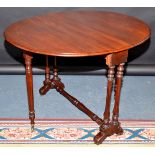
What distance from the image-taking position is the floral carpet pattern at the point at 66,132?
317 cm

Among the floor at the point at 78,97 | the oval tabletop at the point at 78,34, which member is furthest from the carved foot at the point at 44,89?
the oval tabletop at the point at 78,34

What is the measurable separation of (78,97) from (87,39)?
1.29 metres

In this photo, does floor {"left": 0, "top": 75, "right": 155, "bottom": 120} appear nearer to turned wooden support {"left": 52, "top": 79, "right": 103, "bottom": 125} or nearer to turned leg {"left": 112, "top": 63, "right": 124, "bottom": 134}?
turned wooden support {"left": 52, "top": 79, "right": 103, "bottom": 125}

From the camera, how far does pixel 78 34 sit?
285 cm

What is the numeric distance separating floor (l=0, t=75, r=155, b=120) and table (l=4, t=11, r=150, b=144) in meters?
0.30

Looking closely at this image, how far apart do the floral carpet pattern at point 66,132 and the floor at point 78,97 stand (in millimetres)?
137

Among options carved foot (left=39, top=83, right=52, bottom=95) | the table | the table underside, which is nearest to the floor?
carved foot (left=39, top=83, right=52, bottom=95)

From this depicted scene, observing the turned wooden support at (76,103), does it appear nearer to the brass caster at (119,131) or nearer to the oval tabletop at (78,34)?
the brass caster at (119,131)

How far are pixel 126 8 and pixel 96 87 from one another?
42.8 inches

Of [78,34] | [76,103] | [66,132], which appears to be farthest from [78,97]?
[78,34]

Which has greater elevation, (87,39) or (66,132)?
(87,39)

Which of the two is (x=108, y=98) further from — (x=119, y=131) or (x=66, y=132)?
(x=66, y=132)

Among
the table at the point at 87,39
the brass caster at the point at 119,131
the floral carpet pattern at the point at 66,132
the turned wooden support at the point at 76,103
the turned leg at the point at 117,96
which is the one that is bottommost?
the floral carpet pattern at the point at 66,132
